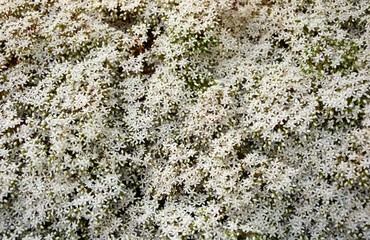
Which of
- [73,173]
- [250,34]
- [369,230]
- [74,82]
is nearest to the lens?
[369,230]

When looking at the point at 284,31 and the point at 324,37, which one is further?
the point at 284,31

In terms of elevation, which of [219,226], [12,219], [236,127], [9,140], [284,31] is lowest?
[12,219]

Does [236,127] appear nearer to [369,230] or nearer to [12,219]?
[369,230]

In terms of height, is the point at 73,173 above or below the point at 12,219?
above

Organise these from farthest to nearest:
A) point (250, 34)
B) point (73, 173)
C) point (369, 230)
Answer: point (250, 34) < point (73, 173) < point (369, 230)

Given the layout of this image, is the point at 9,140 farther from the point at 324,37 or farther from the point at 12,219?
the point at 324,37

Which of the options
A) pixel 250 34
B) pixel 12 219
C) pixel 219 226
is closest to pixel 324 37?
pixel 250 34
